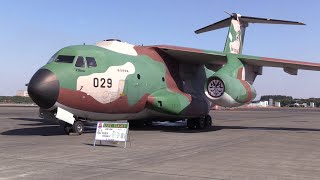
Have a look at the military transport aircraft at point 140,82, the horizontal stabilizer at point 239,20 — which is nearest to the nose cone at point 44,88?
the military transport aircraft at point 140,82

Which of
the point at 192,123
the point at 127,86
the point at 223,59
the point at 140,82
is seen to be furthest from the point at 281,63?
the point at 127,86

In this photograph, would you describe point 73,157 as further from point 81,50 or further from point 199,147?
point 81,50

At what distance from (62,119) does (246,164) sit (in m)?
8.33

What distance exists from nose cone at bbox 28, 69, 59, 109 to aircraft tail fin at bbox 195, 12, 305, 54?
12337 mm

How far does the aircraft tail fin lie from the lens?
953 inches

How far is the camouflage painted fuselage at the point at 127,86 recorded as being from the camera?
15.4 metres

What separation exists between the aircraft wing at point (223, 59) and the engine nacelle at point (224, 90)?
1.88 m

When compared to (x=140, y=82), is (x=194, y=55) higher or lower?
higher

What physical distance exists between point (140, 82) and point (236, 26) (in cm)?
966

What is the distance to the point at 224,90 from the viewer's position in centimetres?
1694

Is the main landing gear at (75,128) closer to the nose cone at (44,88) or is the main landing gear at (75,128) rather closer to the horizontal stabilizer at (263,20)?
the nose cone at (44,88)

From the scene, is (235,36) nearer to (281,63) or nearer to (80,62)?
(281,63)

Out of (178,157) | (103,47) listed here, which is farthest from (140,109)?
(178,157)

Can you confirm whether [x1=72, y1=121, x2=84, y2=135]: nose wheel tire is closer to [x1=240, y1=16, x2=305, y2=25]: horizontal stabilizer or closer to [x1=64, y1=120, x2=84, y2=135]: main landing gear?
[x1=64, y1=120, x2=84, y2=135]: main landing gear
